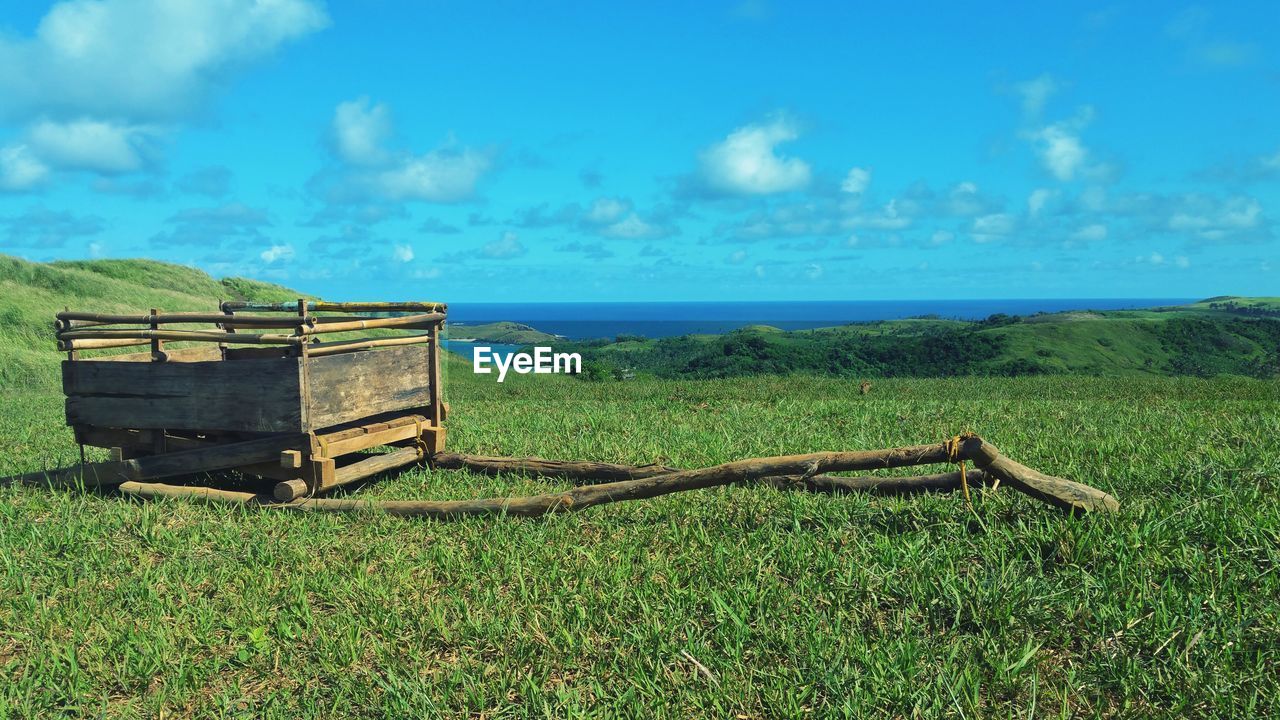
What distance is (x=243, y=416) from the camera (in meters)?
6.49

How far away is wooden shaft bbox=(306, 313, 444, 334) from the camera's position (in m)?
6.33

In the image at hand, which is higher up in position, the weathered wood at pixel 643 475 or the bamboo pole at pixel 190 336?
the bamboo pole at pixel 190 336

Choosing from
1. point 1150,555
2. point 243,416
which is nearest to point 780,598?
point 1150,555

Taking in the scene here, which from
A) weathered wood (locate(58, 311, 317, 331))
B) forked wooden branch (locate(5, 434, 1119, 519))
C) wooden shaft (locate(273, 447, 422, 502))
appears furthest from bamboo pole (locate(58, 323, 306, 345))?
forked wooden branch (locate(5, 434, 1119, 519))

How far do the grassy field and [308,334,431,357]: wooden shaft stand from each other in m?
1.44

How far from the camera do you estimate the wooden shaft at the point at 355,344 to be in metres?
6.59

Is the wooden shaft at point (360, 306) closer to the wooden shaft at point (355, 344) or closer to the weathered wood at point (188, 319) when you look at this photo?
the wooden shaft at point (355, 344)

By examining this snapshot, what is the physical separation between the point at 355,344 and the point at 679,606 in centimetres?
433

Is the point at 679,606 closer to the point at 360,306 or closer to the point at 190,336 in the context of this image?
the point at 190,336

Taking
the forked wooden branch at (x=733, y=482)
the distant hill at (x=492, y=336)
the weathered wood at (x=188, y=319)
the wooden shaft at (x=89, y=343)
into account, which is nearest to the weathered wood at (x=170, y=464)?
the forked wooden branch at (x=733, y=482)

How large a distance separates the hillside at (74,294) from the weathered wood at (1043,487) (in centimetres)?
1757

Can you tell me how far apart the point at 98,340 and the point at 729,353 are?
2644 cm

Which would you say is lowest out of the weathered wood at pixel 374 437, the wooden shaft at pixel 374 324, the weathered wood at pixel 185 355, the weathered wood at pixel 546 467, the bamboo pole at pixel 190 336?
the weathered wood at pixel 546 467

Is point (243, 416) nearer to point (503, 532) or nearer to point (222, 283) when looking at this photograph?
point (503, 532)
